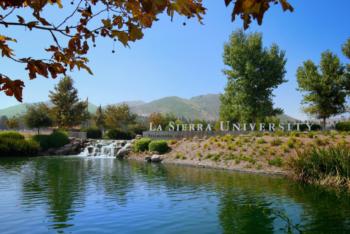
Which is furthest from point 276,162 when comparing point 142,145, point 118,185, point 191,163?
point 142,145

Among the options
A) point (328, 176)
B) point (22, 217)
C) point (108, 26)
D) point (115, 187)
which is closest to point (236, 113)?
point (328, 176)

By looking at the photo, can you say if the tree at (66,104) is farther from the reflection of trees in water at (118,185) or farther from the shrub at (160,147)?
the reflection of trees in water at (118,185)

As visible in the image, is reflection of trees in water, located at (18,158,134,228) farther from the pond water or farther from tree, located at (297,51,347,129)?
tree, located at (297,51,347,129)

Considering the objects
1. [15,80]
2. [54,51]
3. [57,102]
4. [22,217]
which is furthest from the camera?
[57,102]

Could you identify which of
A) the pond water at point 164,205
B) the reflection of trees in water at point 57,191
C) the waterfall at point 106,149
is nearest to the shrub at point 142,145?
the waterfall at point 106,149

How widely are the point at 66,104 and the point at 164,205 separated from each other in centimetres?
4887

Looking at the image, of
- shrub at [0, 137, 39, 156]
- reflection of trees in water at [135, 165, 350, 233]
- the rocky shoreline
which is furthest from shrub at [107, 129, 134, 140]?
reflection of trees in water at [135, 165, 350, 233]

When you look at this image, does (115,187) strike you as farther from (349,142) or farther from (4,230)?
(349,142)

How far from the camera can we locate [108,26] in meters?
3.49

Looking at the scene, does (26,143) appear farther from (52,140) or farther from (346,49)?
(346,49)

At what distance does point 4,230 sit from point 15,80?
29.2ft

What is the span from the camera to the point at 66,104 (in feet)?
193

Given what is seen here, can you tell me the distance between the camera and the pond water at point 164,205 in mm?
10766

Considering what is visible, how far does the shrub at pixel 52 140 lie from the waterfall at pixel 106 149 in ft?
9.56
